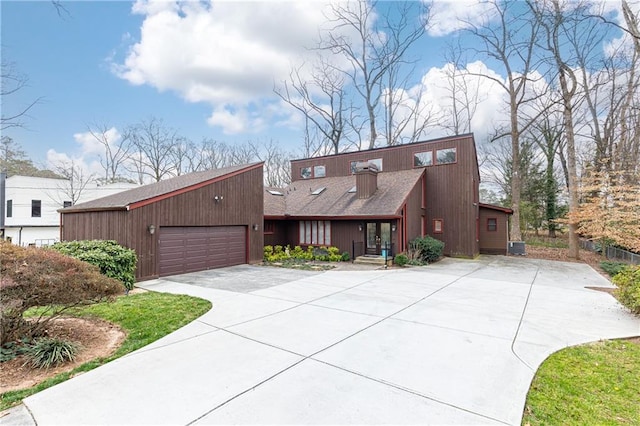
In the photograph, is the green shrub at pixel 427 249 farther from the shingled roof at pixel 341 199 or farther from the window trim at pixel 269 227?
the window trim at pixel 269 227

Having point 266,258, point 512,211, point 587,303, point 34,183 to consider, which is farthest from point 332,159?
point 34,183

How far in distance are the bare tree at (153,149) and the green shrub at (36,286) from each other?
2986 cm

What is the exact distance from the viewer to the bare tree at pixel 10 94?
8641 mm

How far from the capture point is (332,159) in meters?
20.8

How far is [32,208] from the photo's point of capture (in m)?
21.6

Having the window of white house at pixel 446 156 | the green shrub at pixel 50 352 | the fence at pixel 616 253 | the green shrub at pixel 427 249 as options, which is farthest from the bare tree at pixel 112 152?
the fence at pixel 616 253

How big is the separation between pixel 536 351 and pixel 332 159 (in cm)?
1730

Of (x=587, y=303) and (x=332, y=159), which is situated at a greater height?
(x=332, y=159)

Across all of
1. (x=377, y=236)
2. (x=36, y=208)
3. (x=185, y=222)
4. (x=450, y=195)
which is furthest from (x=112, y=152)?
(x=450, y=195)

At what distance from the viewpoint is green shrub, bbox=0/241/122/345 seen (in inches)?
152

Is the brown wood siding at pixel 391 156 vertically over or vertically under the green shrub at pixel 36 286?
over

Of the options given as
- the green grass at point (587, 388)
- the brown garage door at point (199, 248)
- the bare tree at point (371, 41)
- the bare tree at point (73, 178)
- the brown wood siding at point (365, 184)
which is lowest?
the green grass at point (587, 388)

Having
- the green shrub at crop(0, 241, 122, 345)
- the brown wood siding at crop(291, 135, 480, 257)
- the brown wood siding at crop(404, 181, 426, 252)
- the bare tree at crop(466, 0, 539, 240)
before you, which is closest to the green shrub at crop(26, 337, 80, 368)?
the green shrub at crop(0, 241, 122, 345)

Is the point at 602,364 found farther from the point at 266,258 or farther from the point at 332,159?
the point at 332,159
